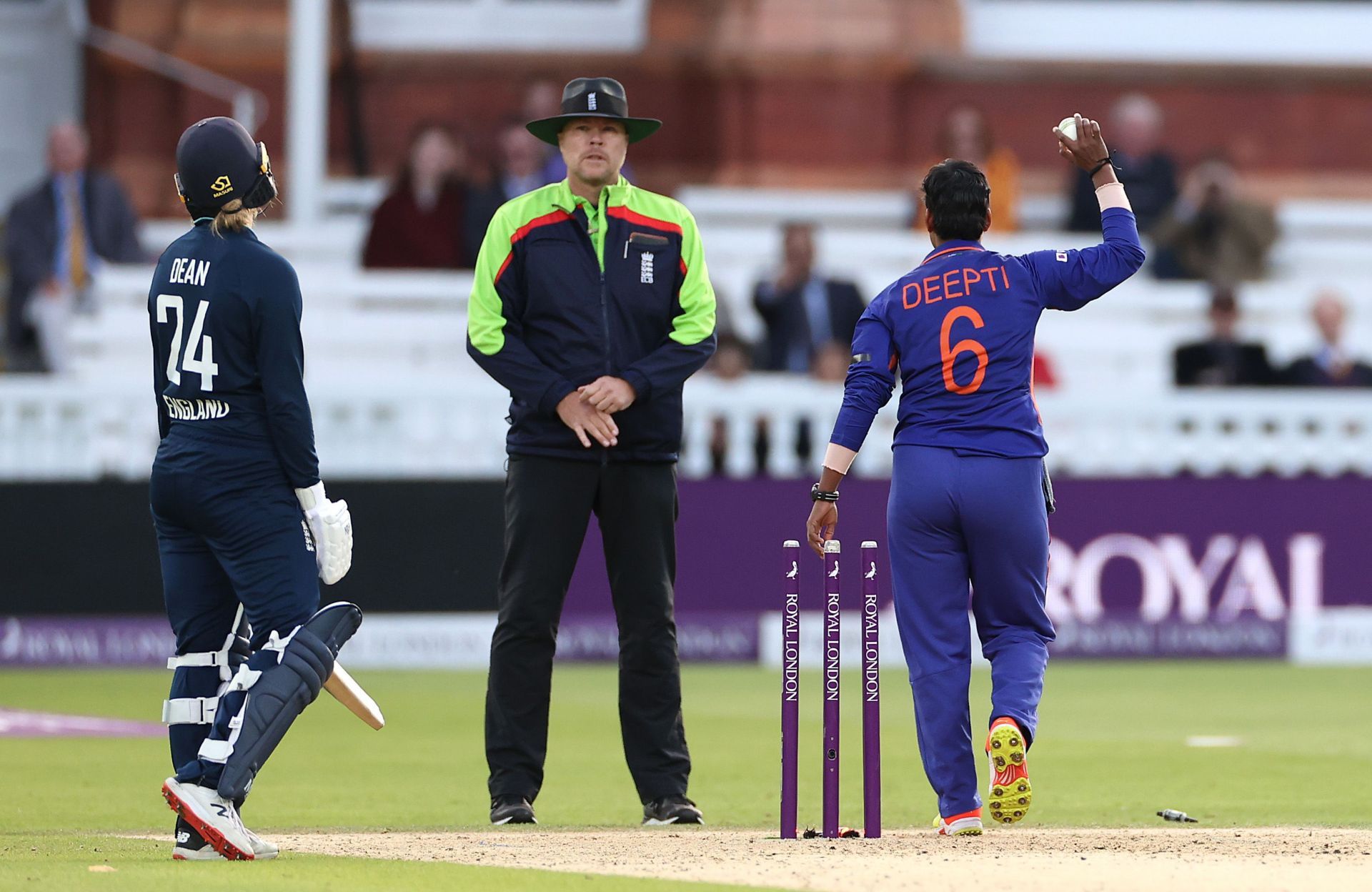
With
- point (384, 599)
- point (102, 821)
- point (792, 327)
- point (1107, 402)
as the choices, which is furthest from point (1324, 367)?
point (102, 821)

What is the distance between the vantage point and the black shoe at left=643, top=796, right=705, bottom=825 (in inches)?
340

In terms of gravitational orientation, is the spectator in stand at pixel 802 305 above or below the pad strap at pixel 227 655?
above

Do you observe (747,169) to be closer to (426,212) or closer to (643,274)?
(426,212)

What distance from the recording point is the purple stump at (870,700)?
7.61 meters

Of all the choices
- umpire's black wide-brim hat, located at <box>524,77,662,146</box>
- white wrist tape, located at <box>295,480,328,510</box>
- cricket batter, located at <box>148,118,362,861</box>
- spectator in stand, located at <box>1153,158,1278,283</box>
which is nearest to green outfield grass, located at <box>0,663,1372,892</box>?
cricket batter, located at <box>148,118,362,861</box>

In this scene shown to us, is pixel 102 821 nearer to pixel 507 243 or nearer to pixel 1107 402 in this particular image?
pixel 507 243

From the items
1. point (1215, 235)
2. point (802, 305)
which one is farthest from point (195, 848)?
point (1215, 235)

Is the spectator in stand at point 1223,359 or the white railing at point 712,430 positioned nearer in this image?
the white railing at point 712,430

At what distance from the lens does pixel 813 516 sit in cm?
793

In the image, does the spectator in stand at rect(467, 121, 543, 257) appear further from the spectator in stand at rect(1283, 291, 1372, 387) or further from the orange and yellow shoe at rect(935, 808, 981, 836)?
the orange and yellow shoe at rect(935, 808, 981, 836)

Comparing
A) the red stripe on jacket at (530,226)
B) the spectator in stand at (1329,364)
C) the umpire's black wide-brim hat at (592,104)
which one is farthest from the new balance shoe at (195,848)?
the spectator in stand at (1329,364)

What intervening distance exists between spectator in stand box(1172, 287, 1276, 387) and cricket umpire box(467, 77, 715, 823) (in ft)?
27.8

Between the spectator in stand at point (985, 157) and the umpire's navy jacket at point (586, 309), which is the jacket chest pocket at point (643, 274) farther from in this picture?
the spectator in stand at point (985, 157)

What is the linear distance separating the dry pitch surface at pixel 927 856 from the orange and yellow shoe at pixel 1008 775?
0.11 m
